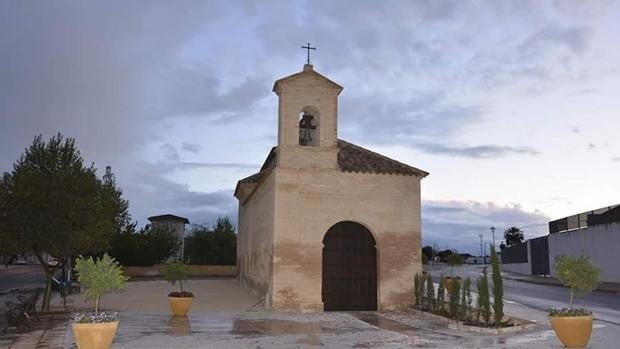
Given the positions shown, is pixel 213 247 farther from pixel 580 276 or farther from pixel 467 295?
pixel 580 276

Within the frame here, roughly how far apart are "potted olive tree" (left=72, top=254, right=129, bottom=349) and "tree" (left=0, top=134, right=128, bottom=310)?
25.4 feet

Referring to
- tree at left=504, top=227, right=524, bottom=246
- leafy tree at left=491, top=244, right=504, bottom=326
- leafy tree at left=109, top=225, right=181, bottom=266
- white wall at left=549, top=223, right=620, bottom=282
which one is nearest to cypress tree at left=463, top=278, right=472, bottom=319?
leafy tree at left=491, top=244, right=504, bottom=326

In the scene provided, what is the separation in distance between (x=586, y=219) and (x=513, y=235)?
6426 centimetres

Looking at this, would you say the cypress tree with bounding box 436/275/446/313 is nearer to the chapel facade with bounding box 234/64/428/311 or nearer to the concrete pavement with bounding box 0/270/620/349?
the concrete pavement with bounding box 0/270/620/349

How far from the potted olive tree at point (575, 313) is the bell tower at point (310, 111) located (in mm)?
8463

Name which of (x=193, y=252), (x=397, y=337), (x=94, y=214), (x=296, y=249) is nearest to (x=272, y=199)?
(x=296, y=249)

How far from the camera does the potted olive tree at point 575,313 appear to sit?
431 inches

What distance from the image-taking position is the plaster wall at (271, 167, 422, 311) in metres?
17.7

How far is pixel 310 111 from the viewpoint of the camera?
1908cm

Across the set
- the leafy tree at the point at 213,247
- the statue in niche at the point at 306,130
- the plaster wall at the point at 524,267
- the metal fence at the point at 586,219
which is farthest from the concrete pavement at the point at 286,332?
the plaster wall at the point at 524,267

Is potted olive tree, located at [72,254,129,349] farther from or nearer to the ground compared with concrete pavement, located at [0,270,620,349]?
farther from the ground

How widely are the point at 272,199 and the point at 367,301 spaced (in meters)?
4.70

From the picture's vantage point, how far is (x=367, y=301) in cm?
1872

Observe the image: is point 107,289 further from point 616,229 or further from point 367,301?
point 616,229
